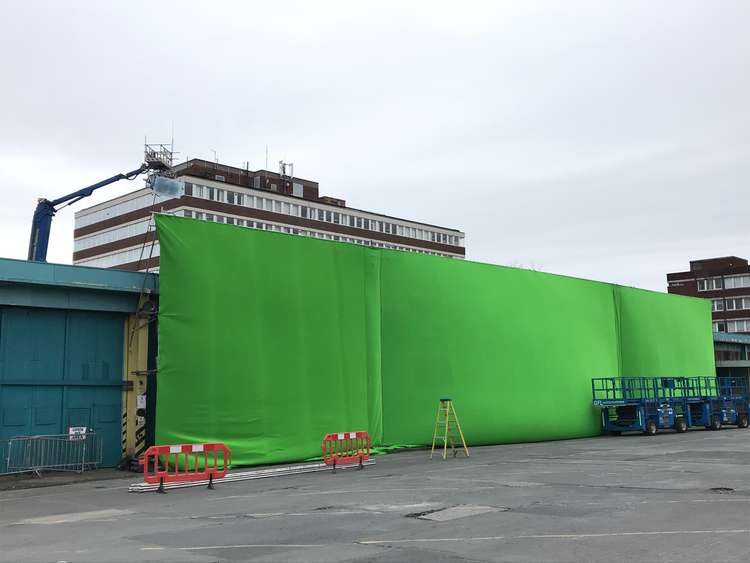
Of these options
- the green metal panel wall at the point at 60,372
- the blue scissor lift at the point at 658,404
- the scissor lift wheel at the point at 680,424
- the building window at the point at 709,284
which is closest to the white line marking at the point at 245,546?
the green metal panel wall at the point at 60,372

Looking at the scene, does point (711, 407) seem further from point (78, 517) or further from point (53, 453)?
point (78, 517)

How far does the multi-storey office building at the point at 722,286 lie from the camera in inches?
4341

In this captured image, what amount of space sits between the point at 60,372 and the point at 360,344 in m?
9.21

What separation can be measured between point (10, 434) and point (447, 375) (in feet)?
48.2

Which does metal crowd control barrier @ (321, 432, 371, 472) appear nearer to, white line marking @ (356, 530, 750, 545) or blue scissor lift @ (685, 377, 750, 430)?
white line marking @ (356, 530, 750, 545)

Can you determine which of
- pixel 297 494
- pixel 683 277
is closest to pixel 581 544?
pixel 297 494

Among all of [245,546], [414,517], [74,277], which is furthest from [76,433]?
[245,546]

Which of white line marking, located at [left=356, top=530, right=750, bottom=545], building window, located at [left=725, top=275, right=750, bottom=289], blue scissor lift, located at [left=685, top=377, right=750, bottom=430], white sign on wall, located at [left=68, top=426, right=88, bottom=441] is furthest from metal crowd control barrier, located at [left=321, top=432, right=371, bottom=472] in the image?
building window, located at [left=725, top=275, right=750, bottom=289]

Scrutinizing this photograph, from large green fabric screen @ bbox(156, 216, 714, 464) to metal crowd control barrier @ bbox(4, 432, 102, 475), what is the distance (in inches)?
95.4

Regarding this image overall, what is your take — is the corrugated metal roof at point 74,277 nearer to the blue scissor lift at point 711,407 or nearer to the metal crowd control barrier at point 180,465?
the metal crowd control barrier at point 180,465

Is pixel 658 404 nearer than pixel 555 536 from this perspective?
No

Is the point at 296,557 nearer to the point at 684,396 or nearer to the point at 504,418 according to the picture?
the point at 504,418

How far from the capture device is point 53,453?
1964cm

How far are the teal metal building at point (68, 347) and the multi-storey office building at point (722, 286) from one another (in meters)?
97.7
